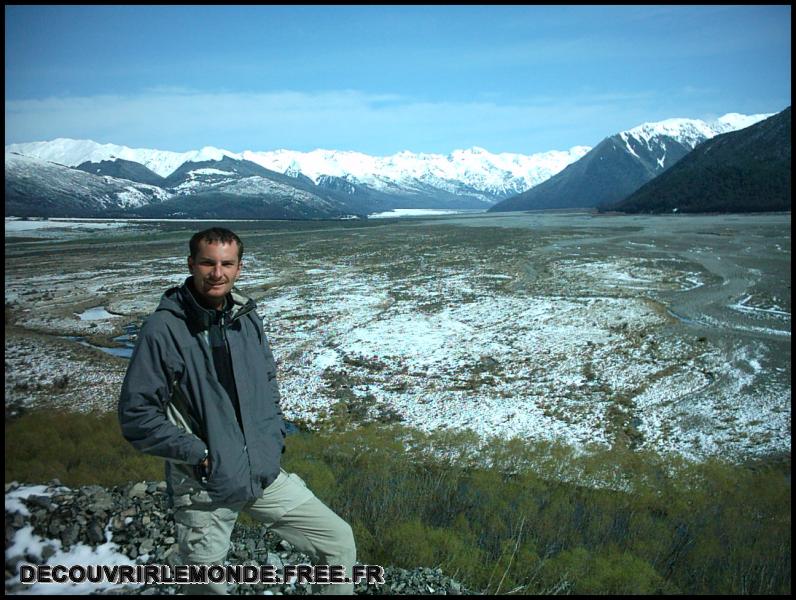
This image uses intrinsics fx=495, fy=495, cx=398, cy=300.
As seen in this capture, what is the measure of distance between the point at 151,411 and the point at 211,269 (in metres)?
0.90

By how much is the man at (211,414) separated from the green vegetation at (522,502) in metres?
3.01

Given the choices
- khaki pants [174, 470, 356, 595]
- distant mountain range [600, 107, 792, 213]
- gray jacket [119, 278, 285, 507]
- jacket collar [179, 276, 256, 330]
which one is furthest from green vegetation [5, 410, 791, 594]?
distant mountain range [600, 107, 792, 213]

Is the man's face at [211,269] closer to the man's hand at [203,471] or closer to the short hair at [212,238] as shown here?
the short hair at [212,238]

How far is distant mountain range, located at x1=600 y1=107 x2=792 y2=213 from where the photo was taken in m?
105

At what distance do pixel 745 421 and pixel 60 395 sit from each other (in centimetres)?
1624

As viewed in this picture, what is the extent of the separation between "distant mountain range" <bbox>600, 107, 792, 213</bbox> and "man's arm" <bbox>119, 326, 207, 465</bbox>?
11734cm

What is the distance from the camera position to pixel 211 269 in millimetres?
3076

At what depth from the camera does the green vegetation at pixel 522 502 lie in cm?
585

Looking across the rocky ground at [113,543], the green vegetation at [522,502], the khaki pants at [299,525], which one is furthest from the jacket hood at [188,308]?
the green vegetation at [522,502]

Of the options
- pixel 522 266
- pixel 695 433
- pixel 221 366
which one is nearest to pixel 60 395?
pixel 221 366

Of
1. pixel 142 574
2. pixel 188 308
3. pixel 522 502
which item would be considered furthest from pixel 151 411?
pixel 522 502

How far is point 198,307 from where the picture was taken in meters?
3.01

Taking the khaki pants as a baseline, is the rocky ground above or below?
below

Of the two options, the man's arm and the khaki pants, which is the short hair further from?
the khaki pants
